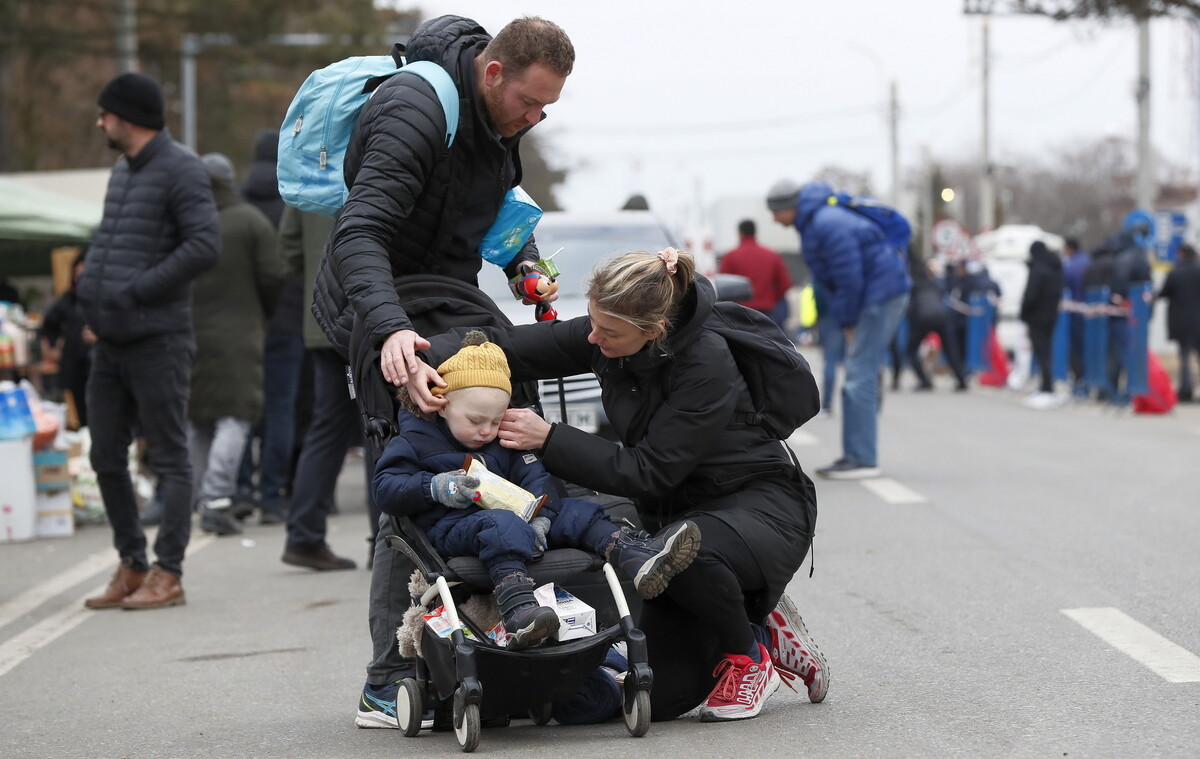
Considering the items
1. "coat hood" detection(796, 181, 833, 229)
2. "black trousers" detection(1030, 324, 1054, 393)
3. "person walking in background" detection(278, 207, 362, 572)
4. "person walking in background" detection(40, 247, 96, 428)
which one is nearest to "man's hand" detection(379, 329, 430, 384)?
"person walking in background" detection(278, 207, 362, 572)

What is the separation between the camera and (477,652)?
4.30 metres

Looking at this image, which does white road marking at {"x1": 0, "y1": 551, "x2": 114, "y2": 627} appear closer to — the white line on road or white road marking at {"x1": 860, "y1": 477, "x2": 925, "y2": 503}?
white road marking at {"x1": 860, "y1": 477, "x2": 925, "y2": 503}

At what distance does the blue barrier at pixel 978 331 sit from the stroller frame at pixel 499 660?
21676mm

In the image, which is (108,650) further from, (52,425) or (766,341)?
(52,425)

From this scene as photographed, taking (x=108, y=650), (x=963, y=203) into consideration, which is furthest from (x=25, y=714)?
(x=963, y=203)

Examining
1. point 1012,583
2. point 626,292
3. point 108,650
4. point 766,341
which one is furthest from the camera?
point 1012,583

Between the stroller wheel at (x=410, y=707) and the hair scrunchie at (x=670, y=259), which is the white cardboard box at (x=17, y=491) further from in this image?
the hair scrunchie at (x=670, y=259)

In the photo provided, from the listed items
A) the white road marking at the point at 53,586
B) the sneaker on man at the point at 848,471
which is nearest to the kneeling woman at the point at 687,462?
the white road marking at the point at 53,586

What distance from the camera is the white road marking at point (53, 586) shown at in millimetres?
7555

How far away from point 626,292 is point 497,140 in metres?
0.68

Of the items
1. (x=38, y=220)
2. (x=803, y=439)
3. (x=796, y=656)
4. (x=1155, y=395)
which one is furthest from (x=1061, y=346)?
(x=796, y=656)

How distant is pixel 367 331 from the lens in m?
4.55

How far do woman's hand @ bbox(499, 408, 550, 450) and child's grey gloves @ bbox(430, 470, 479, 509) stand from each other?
0.20m

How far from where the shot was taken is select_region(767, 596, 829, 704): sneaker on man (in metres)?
4.98
